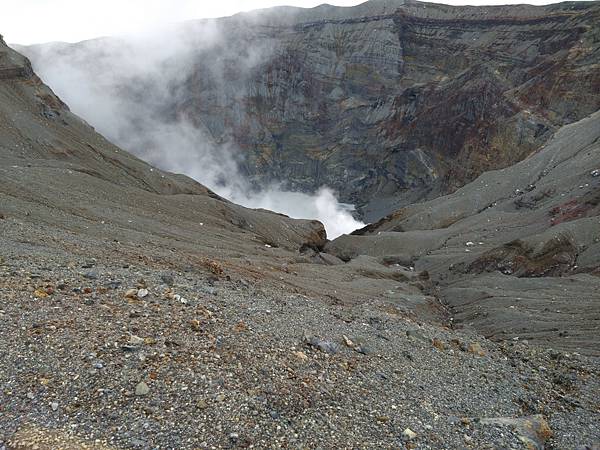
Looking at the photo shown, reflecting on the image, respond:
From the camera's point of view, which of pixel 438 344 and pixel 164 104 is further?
pixel 164 104

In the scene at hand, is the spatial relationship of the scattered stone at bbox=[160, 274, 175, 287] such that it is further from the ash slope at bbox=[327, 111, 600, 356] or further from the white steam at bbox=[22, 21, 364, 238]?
the white steam at bbox=[22, 21, 364, 238]

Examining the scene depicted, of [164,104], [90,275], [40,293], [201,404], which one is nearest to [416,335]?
[201,404]

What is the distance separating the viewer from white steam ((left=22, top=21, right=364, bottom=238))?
113 metres

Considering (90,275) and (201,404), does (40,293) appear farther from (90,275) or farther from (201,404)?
(201,404)

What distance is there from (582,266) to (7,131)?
3606 cm

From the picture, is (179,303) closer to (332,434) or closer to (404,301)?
(332,434)

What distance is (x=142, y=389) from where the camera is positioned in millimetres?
6773

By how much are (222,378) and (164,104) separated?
13131 centimetres

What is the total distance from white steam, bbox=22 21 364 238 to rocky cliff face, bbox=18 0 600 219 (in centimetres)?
72

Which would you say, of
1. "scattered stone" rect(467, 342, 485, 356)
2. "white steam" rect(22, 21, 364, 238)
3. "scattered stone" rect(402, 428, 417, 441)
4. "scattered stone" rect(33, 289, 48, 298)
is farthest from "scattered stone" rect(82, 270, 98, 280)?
"white steam" rect(22, 21, 364, 238)

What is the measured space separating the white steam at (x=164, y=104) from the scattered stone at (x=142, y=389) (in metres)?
102

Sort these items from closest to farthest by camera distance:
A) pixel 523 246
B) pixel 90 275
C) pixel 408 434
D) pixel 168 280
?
pixel 408 434
pixel 90 275
pixel 168 280
pixel 523 246

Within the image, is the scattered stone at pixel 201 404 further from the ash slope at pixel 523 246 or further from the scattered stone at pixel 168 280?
the ash slope at pixel 523 246

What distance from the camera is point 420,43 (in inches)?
4252
